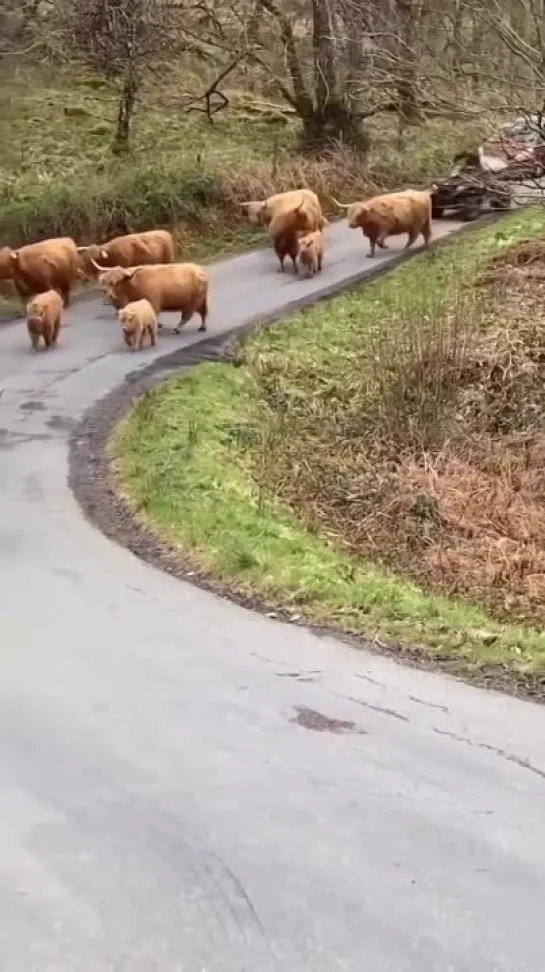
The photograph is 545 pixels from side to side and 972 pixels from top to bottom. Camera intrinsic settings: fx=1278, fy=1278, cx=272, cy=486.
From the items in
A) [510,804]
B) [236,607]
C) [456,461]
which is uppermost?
[510,804]

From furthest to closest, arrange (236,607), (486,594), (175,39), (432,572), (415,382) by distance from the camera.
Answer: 1. (175,39)
2. (415,382)
3. (432,572)
4. (486,594)
5. (236,607)

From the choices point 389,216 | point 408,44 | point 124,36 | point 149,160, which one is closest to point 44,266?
point 389,216

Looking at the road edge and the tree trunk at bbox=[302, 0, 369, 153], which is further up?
the tree trunk at bbox=[302, 0, 369, 153]

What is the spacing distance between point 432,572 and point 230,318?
752 cm

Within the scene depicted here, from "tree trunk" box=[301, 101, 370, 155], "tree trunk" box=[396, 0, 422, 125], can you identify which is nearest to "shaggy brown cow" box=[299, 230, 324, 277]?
"tree trunk" box=[396, 0, 422, 125]

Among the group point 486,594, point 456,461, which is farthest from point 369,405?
point 486,594

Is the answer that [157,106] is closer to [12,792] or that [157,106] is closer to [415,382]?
[415,382]

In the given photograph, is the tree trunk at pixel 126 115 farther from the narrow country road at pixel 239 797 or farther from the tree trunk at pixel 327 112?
the narrow country road at pixel 239 797

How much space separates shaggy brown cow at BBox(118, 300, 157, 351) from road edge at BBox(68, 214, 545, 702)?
47 cm

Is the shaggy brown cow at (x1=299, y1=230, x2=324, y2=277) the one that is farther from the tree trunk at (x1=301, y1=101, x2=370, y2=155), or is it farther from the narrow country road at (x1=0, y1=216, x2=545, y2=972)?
the narrow country road at (x1=0, y1=216, x2=545, y2=972)

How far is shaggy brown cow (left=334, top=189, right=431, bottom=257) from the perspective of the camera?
19938 mm

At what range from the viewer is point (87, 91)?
26.7 metres

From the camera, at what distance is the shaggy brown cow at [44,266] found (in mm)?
16844

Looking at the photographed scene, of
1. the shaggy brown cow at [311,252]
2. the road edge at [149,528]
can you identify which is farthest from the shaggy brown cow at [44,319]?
the shaggy brown cow at [311,252]
